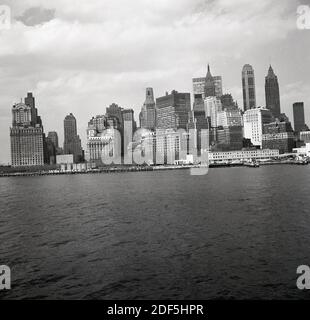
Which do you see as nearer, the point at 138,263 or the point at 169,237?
the point at 138,263

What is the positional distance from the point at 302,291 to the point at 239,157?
609 feet

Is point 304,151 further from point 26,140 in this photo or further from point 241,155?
point 26,140

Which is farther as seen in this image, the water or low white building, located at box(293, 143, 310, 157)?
low white building, located at box(293, 143, 310, 157)

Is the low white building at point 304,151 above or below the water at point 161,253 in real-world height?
above

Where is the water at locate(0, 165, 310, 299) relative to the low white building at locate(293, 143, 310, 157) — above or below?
below

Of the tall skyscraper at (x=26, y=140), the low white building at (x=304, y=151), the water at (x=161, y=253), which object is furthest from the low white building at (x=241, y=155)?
the water at (x=161, y=253)

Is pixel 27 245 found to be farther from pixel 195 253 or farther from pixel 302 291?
pixel 302 291

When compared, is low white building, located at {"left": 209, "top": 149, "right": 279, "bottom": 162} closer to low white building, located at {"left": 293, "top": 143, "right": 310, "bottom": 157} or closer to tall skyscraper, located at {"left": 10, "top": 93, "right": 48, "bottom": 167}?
low white building, located at {"left": 293, "top": 143, "right": 310, "bottom": 157}

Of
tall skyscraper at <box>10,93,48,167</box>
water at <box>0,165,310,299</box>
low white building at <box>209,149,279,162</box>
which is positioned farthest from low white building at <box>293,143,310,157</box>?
water at <box>0,165,310,299</box>

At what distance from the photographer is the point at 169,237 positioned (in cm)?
2123

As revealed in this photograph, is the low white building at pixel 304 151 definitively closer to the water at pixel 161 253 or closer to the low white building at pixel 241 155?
the low white building at pixel 241 155
